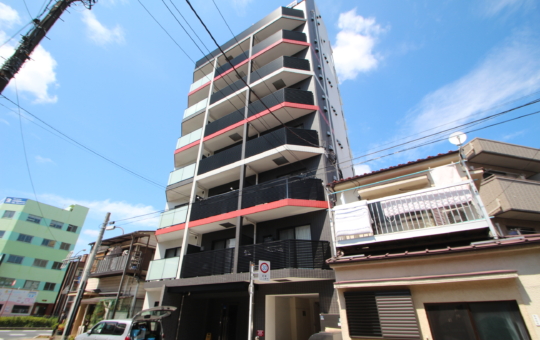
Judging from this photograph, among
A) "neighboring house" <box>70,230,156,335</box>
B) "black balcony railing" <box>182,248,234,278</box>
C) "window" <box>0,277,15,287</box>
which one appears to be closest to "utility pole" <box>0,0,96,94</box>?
"black balcony railing" <box>182,248,234,278</box>

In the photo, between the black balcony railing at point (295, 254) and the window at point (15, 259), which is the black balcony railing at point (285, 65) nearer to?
the black balcony railing at point (295, 254)

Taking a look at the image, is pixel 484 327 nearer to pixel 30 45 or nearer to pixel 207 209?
pixel 207 209

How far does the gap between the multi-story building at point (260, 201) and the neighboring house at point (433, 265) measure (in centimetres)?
277

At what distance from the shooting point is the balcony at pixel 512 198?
1104cm

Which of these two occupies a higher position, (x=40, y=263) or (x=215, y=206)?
(x=40, y=263)

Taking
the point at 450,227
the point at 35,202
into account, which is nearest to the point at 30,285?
the point at 35,202

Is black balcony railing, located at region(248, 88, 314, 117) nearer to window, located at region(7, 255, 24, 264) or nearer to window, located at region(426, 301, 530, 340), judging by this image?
window, located at region(426, 301, 530, 340)

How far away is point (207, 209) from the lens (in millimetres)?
14250

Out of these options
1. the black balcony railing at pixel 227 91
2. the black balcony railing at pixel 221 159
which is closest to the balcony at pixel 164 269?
the black balcony railing at pixel 221 159

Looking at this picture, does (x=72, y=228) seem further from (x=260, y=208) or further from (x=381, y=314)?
(x=381, y=314)

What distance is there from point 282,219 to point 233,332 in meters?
7.00

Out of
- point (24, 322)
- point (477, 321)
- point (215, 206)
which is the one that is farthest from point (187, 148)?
point (24, 322)

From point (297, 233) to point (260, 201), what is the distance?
8.18ft

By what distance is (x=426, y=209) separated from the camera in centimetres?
785
